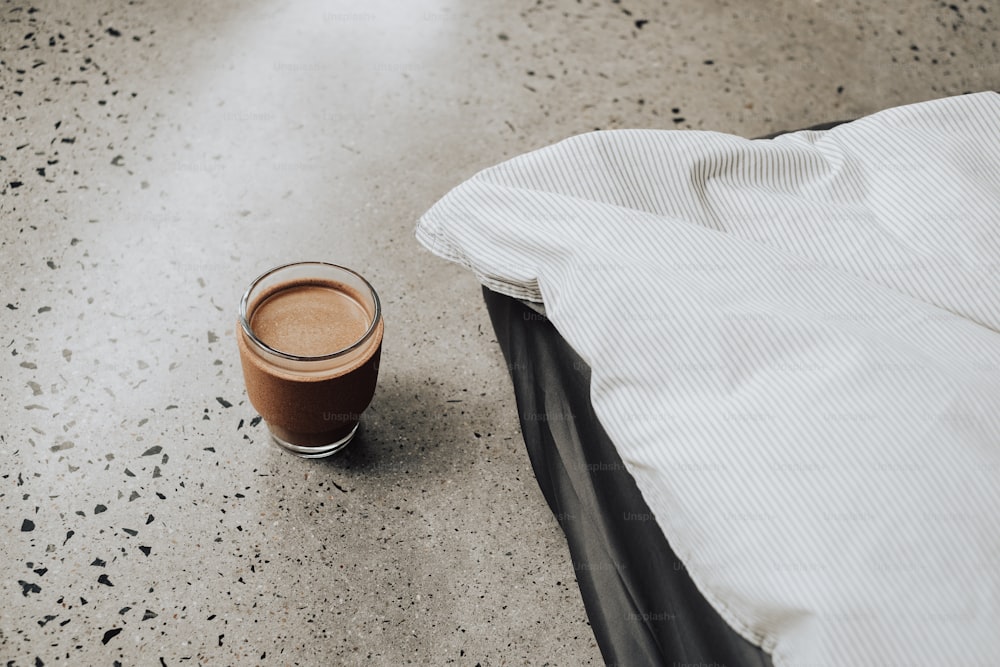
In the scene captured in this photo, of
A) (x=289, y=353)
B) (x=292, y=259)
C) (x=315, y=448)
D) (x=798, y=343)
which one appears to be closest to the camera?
(x=798, y=343)

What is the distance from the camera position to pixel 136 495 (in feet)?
3.22

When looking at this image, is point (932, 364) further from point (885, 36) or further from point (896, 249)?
point (885, 36)

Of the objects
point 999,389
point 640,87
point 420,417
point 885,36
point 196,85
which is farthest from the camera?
point 885,36

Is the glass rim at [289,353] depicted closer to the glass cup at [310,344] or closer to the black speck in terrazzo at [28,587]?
the glass cup at [310,344]

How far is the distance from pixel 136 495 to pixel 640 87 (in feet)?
3.64

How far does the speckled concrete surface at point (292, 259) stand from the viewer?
926mm

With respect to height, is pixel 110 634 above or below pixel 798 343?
below

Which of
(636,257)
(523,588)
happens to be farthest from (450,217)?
(523,588)

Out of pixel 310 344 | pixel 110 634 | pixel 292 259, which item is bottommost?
pixel 110 634

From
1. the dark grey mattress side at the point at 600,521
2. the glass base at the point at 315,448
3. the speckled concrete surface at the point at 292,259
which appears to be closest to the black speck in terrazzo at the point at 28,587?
the speckled concrete surface at the point at 292,259

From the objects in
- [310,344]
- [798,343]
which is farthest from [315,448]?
[798,343]

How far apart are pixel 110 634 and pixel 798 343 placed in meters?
0.74

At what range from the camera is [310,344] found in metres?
0.89

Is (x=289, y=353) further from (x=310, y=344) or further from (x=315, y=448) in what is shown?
(x=315, y=448)
